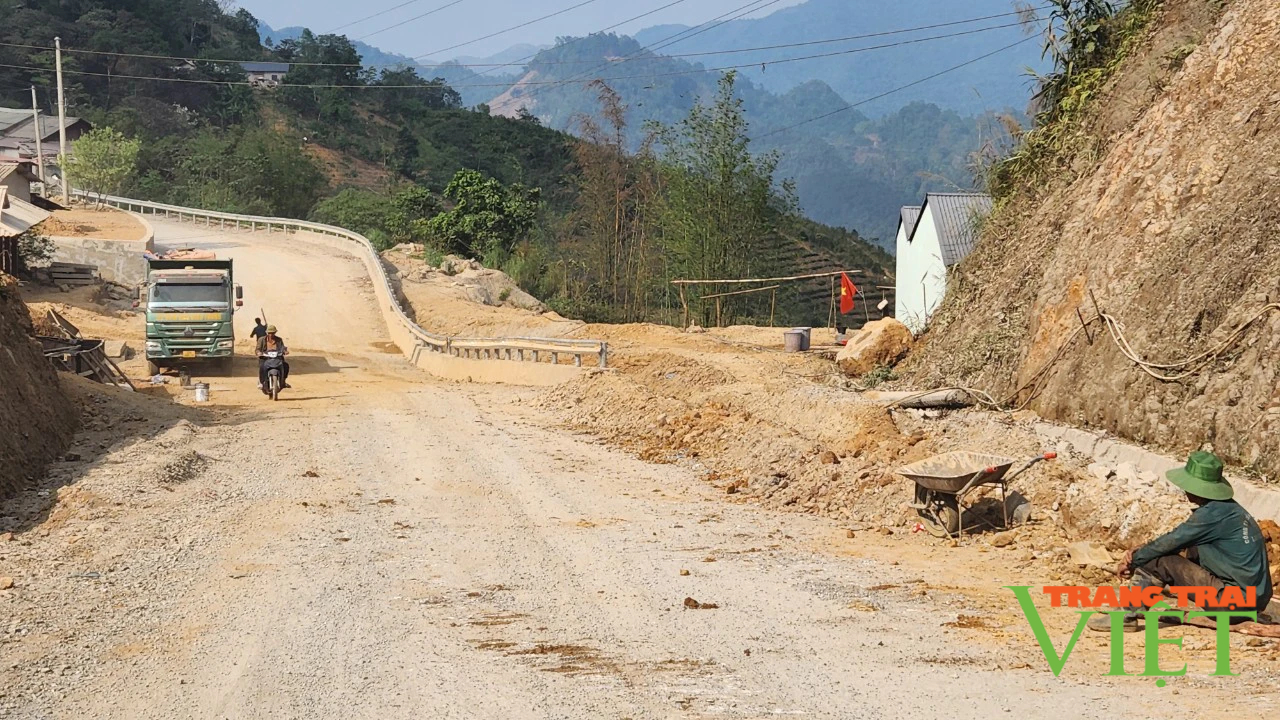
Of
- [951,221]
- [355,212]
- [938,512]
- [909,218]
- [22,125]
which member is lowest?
[938,512]

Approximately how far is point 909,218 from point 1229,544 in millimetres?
36813

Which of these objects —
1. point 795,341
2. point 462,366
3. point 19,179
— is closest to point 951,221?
point 795,341

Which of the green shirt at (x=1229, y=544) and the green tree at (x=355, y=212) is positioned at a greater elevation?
the green tree at (x=355, y=212)

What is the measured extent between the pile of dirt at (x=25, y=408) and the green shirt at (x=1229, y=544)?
487 inches

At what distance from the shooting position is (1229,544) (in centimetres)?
873

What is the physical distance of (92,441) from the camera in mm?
17688

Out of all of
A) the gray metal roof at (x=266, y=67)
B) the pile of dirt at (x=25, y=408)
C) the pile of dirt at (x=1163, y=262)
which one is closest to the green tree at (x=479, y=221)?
the pile of dirt at (x=25, y=408)

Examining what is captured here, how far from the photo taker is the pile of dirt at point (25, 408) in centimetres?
1439

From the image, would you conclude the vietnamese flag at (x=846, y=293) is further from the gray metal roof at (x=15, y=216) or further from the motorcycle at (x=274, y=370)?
the gray metal roof at (x=15, y=216)

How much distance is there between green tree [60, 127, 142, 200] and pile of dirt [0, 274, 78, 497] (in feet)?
168

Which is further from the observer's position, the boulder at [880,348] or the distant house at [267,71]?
the distant house at [267,71]

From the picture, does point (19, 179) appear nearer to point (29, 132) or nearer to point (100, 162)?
point (100, 162)

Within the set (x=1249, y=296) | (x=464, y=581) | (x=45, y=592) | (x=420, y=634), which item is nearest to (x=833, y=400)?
(x=1249, y=296)

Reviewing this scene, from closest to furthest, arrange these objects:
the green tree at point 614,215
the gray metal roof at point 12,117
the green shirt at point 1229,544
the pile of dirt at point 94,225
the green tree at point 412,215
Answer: the green shirt at point 1229,544 < the pile of dirt at point 94,225 < the green tree at point 614,215 < the green tree at point 412,215 < the gray metal roof at point 12,117
